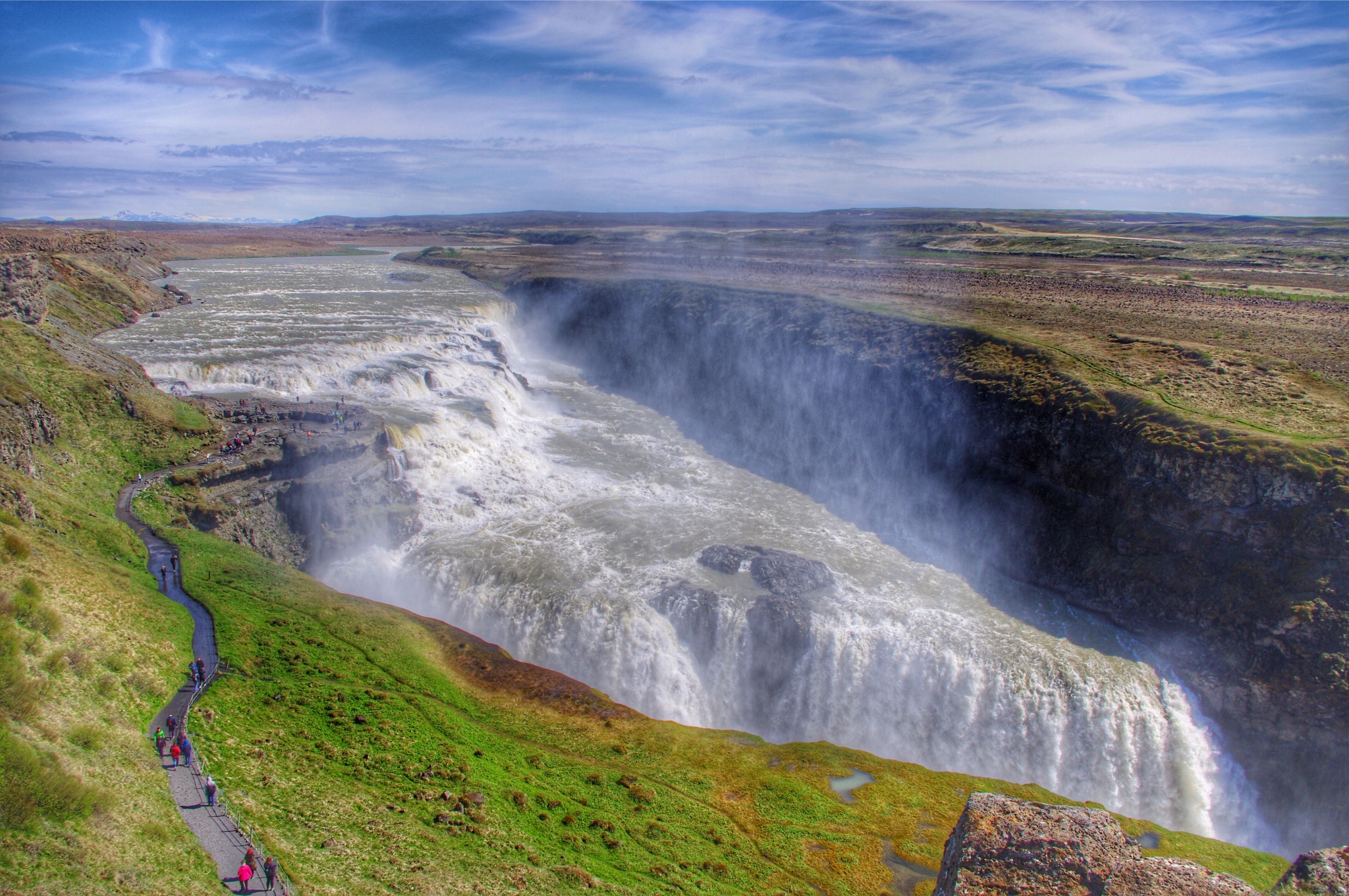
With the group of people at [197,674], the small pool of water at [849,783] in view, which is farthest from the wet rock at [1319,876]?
the group of people at [197,674]

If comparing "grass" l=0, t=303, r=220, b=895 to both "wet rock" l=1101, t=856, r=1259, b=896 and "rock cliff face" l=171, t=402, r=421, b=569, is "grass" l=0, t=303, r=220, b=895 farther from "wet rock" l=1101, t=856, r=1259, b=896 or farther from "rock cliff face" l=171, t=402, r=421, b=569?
"wet rock" l=1101, t=856, r=1259, b=896

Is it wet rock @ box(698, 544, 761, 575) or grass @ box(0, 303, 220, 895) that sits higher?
grass @ box(0, 303, 220, 895)

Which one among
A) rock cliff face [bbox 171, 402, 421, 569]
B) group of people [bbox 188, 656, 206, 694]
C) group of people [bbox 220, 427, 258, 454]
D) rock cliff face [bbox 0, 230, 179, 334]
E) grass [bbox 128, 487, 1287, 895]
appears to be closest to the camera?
grass [bbox 128, 487, 1287, 895]

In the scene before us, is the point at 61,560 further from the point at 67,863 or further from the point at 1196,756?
the point at 1196,756

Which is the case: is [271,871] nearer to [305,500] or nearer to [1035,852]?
[1035,852]

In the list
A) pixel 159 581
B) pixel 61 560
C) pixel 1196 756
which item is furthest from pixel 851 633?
pixel 61 560

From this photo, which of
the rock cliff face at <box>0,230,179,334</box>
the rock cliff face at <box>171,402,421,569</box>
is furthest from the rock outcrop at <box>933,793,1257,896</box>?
the rock cliff face at <box>0,230,179,334</box>

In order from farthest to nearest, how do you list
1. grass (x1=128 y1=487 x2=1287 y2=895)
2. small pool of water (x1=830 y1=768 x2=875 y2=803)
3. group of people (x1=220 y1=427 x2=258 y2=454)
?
group of people (x1=220 y1=427 x2=258 y2=454)
small pool of water (x1=830 y1=768 x2=875 y2=803)
grass (x1=128 y1=487 x2=1287 y2=895)
